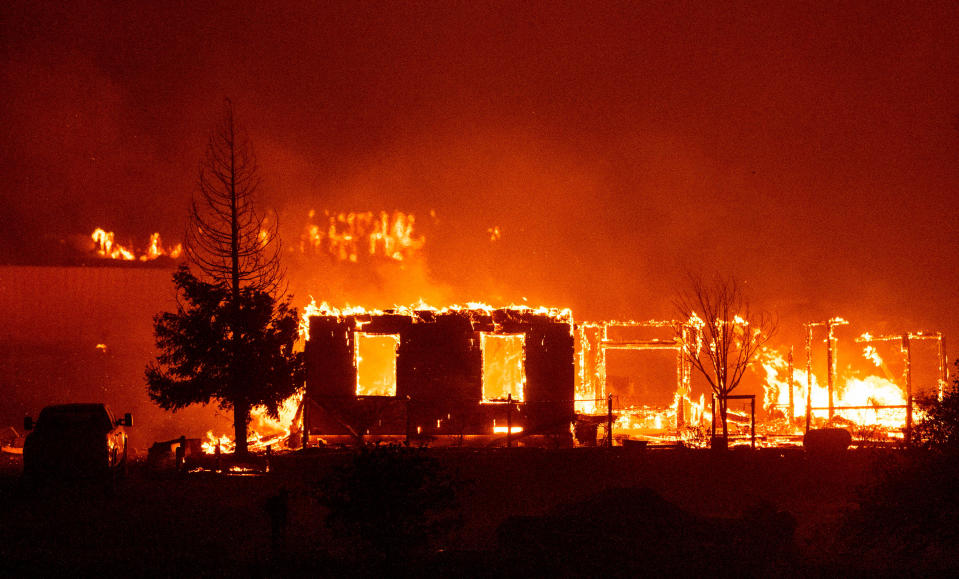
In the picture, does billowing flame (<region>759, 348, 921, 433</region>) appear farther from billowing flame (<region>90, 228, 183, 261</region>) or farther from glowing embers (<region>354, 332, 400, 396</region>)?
billowing flame (<region>90, 228, 183, 261</region>)

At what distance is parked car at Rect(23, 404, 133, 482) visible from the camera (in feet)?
52.6

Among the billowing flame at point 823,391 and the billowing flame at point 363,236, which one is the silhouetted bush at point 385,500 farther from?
the billowing flame at point 363,236

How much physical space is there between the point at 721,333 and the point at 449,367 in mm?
7710

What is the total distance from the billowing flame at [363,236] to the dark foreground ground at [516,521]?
2079 centimetres

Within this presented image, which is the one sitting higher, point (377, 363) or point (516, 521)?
point (377, 363)

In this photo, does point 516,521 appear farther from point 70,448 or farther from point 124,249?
point 124,249

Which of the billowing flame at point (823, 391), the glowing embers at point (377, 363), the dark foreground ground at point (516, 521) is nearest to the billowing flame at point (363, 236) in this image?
the glowing embers at point (377, 363)

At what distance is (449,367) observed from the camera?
21.3 metres

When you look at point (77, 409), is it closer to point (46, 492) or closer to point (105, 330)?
point (46, 492)

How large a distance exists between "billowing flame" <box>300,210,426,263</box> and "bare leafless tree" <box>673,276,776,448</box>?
1211 cm

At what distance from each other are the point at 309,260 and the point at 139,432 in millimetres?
10611

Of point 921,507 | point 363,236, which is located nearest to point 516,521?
point 921,507

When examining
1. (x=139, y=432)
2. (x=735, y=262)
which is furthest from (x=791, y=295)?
(x=139, y=432)

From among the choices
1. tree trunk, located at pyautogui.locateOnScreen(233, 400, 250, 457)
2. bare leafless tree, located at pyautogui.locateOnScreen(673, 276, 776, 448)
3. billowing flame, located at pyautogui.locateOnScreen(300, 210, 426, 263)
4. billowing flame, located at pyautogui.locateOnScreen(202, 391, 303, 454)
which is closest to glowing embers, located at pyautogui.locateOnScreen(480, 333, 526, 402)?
bare leafless tree, located at pyautogui.locateOnScreen(673, 276, 776, 448)
